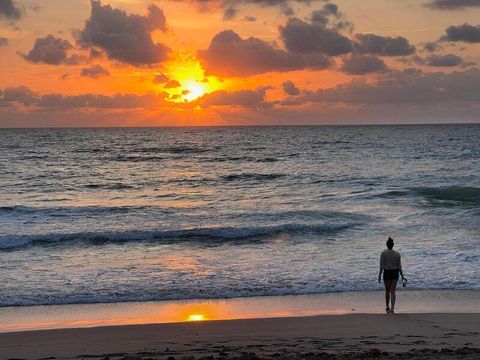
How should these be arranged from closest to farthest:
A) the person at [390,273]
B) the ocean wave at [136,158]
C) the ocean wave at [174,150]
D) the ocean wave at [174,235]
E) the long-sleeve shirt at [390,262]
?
1. the person at [390,273]
2. the long-sleeve shirt at [390,262]
3. the ocean wave at [174,235]
4. the ocean wave at [136,158]
5. the ocean wave at [174,150]

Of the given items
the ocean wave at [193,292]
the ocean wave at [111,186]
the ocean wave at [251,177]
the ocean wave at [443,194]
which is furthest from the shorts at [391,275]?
the ocean wave at [251,177]

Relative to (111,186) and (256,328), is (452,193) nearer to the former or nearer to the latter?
(111,186)

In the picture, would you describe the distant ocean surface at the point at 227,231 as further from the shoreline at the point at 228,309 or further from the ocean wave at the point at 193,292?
the shoreline at the point at 228,309

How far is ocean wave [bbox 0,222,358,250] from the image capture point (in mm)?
Result: 23891

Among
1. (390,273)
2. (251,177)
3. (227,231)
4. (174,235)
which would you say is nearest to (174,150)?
(251,177)

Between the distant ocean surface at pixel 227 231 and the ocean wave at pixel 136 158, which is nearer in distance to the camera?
the distant ocean surface at pixel 227 231

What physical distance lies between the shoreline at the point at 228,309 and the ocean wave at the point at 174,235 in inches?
359

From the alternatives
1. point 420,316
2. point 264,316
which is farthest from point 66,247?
point 420,316

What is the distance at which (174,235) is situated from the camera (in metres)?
25.4

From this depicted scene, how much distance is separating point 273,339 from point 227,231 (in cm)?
1478

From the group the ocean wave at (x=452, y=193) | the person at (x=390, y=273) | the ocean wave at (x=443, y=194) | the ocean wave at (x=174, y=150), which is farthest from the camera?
the ocean wave at (x=174, y=150)

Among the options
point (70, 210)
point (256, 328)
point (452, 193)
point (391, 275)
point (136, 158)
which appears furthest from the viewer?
point (136, 158)

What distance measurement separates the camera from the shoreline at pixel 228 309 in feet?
43.9

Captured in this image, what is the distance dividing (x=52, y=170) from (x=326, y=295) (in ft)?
146
